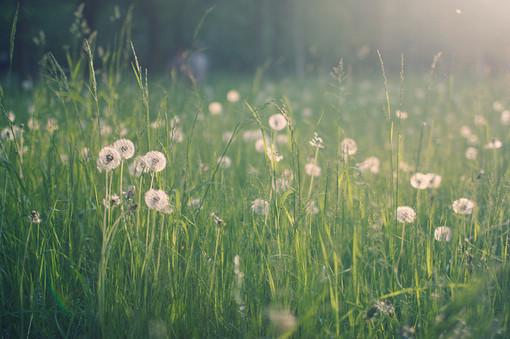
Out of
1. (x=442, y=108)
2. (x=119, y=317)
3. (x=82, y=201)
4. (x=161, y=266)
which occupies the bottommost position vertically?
(x=119, y=317)

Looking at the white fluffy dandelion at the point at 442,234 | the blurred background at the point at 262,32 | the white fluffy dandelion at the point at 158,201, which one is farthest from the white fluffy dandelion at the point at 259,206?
the blurred background at the point at 262,32

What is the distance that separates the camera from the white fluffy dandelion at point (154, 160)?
1.19 m

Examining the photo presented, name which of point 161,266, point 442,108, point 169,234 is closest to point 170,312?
point 161,266

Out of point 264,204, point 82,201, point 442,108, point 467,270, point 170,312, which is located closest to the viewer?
point 170,312

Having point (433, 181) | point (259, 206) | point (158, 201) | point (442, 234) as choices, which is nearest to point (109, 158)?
point (158, 201)

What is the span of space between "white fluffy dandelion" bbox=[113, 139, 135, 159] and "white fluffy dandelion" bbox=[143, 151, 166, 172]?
0.46 feet

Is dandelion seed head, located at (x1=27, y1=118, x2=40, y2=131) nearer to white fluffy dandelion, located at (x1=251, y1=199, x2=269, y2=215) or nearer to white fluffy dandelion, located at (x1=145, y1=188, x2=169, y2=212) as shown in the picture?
white fluffy dandelion, located at (x1=145, y1=188, x2=169, y2=212)

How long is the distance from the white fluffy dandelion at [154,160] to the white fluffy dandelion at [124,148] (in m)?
0.14

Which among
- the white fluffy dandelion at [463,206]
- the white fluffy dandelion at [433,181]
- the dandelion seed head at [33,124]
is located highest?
the dandelion seed head at [33,124]

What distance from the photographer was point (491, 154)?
2.50m

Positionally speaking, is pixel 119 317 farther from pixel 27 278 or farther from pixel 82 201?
pixel 82 201

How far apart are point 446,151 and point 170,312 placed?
7.41 ft

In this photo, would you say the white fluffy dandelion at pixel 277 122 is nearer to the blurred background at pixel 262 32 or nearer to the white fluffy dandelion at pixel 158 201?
the white fluffy dandelion at pixel 158 201

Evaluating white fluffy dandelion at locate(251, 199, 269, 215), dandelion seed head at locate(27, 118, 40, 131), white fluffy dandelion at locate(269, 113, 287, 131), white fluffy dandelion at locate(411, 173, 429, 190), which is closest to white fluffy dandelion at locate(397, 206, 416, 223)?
white fluffy dandelion at locate(411, 173, 429, 190)
